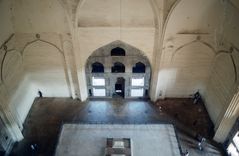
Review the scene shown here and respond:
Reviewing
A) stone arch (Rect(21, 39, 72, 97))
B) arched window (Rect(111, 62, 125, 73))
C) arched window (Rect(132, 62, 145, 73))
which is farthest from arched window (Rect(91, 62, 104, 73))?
arched window (Rect(132, 62, 145, 73))

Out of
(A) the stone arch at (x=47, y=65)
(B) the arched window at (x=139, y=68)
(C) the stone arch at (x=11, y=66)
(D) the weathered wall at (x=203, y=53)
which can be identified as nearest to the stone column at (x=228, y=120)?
(D) the weathered wall at (x=203, y=53)

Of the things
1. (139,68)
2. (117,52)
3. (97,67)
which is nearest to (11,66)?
(97,67)

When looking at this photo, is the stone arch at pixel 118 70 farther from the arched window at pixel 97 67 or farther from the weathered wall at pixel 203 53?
the weathered wall at pixel 203 53

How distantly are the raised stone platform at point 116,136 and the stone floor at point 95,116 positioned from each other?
583mm

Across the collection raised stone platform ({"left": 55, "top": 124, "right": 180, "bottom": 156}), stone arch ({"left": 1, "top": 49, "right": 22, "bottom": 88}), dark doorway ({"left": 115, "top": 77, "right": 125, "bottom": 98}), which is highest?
stone arch ({"left": 1, "top": 49, "right": 22, "bottom": 88})

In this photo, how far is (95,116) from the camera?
13.9m

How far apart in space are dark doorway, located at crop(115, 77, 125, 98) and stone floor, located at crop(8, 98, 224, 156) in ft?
1.26

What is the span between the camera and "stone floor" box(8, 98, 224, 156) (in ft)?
41.9

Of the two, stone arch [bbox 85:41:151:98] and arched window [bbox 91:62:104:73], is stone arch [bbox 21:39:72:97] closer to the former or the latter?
stone arch [bbox 85:41:151:98]

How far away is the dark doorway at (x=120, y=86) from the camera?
1431 centimetres

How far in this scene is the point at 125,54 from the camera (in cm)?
1301

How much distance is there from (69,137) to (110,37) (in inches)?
195

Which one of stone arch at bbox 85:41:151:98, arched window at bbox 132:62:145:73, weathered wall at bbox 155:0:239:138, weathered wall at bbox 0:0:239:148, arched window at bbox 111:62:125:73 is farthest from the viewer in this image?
arched window at bbox 111:62:125:73

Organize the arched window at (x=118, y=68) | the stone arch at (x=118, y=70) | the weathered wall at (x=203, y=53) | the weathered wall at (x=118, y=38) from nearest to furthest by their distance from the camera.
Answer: the weathered wall at (x=203, y=53) < the weathered wall at (x=118, y=38) < the stone arch at (x=118, y=70) < the arched window at (x=118, y=68)
